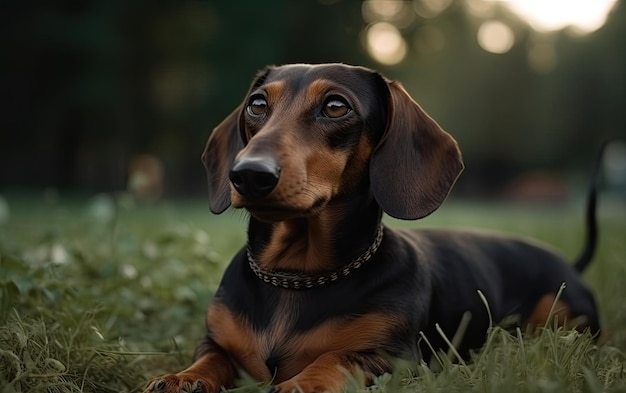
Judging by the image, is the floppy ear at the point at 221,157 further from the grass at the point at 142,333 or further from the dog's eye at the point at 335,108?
the dog's eye at the point at 335,108

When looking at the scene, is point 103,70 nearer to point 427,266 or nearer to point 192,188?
point 192,188

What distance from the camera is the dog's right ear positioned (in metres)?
3.42

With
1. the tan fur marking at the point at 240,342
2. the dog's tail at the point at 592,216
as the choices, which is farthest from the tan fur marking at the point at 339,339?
the dog's tail at the point at 592,216

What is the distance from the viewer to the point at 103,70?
22.8 meters

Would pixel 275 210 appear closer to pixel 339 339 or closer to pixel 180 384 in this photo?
pixel 339 339

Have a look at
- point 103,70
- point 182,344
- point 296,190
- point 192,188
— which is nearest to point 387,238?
point 296,190

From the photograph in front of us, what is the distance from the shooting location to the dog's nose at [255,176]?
98.9 inches

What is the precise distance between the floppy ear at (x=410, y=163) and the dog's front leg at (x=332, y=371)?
2.02 feet

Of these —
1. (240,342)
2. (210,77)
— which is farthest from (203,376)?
(210,77)

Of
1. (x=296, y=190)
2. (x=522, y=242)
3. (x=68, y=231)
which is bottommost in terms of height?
(x=68, y=231)

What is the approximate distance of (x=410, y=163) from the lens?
319cm

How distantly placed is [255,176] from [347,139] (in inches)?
24.5

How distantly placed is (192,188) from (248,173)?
88.5 feet

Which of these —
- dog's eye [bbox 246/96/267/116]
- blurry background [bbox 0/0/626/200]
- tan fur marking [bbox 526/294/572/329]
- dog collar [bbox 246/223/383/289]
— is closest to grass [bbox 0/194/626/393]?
tan fur marking [bbox 526/294/572/329]
